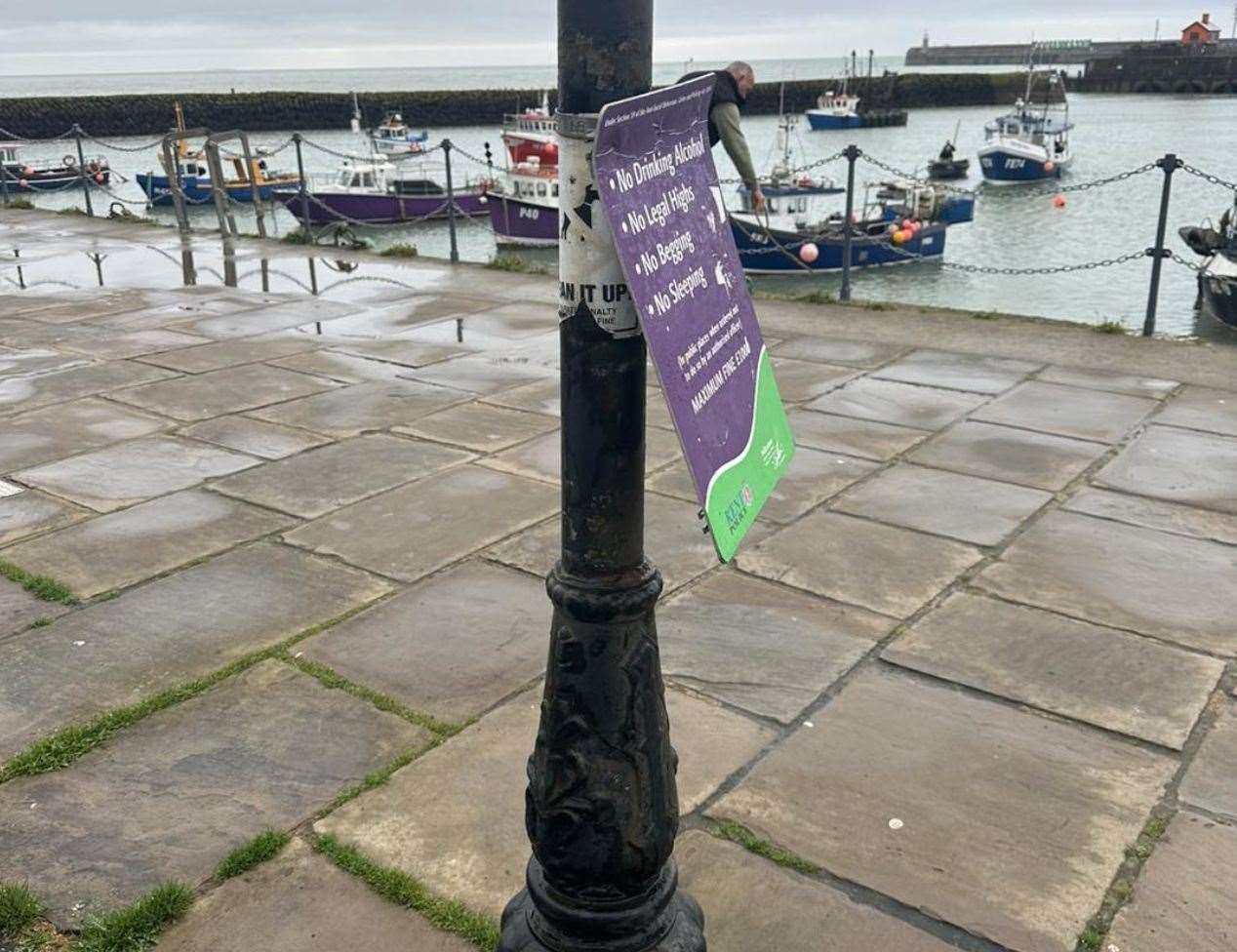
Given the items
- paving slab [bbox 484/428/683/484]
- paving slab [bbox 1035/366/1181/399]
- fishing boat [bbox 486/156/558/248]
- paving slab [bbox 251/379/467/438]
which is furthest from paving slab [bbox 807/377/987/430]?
fishing boat [bbox 486/156/558/248]

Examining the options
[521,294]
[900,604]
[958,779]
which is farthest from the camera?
[521,294]

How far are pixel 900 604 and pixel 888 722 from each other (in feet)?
2.99

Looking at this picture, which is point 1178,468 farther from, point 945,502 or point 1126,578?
point 1126,578

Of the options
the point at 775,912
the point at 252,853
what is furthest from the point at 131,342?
the point at 775,912

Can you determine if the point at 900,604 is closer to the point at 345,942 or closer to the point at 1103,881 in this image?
the point at 1103,881

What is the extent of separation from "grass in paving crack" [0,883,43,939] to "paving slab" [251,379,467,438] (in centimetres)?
407

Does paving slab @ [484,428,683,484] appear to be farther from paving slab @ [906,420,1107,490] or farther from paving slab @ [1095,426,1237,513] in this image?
paving slab @ [1095,426,1237,513]

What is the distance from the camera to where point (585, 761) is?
209cm

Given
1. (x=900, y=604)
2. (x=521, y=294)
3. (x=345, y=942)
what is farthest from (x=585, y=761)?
(x=521, y=294)

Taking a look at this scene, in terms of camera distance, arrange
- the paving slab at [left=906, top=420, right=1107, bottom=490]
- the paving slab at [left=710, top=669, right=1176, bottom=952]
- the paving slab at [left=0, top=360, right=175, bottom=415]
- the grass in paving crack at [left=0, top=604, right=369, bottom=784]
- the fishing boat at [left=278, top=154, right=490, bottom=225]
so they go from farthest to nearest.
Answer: the fishing boat at [left=278, top=154, right=490, bottom=225]
the paving slab at [left=0, top=360, right=175, bottom=415]
the paving slab at [left=906, top=420, right=1107, bottom=490]
the grass in paving crack at [left=0, top=604, right=369, bottom=784]
the paving slab at [left=710, top=669, right=1176, bottom=952]

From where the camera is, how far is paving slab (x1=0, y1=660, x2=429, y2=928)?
2.98 metres

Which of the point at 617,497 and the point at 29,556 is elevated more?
the point at 617,497

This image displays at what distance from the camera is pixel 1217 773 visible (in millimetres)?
3393

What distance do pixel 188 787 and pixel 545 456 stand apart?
3.27 meters
